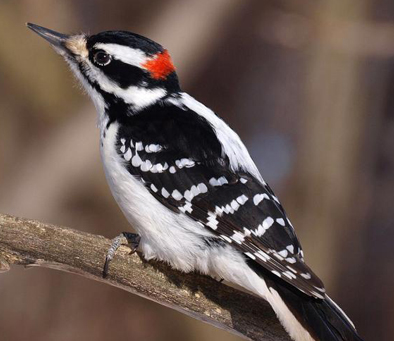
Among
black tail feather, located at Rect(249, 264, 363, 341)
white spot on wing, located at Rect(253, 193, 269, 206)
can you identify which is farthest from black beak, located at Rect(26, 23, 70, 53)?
black tail feather, located at Rect(249, 264, 363, 341)

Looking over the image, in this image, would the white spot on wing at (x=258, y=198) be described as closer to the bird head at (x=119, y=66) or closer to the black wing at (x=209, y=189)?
the black wing at (x=209, y=189)

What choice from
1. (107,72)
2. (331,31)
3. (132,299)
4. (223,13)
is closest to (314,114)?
(331,31)

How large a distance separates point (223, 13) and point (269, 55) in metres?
0.94

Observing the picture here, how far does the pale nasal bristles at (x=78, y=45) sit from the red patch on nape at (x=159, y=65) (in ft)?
0.94

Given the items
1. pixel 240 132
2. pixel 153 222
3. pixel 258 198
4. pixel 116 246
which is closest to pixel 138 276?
pixel 116 246

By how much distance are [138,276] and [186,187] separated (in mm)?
455

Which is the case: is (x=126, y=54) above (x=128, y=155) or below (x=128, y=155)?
above

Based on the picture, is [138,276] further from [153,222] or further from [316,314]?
[316,314]

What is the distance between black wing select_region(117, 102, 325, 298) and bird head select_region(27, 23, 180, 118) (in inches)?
4.7

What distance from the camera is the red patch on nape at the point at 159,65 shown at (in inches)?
145

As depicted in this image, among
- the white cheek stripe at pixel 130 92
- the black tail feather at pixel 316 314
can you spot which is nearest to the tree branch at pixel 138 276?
the black tail feather at pixel 316 314

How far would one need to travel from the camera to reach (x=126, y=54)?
3660 mm

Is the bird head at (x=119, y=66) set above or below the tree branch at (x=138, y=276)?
above

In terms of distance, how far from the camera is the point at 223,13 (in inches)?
273
